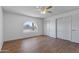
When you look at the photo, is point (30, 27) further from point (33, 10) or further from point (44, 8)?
point (44, 8)

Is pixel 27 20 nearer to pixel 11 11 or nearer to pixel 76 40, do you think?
pixel 11 11

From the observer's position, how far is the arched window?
1376 mm

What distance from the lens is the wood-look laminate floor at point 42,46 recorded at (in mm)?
1313

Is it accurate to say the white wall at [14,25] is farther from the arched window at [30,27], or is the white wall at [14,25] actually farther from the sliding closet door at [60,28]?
the sliding closet door at [60,28]

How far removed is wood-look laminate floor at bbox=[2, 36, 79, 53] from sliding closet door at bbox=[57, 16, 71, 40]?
0.28 feet

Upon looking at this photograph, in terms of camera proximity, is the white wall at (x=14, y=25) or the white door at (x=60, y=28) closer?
the white wall at (x=14, y=25)

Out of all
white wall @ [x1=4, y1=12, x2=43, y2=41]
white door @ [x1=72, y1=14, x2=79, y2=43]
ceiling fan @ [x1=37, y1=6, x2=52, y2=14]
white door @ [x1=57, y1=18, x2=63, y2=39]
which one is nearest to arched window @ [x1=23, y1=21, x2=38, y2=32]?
white wall @ [x1=4, y1=12, x2=43, y2=41]

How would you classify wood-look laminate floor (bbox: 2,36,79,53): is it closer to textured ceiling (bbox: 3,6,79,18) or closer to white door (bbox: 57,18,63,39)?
white door (bbox: 57,18,63,39)

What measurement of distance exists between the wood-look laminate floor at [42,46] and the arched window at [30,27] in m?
0.15

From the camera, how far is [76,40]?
1296 millimetres

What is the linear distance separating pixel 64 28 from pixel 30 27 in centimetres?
58

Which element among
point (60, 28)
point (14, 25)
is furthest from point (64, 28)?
point (14, 25)

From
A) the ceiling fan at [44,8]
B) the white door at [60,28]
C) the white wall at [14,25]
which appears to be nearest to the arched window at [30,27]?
the white wall at [14,25]

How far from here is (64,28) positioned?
138 cm
